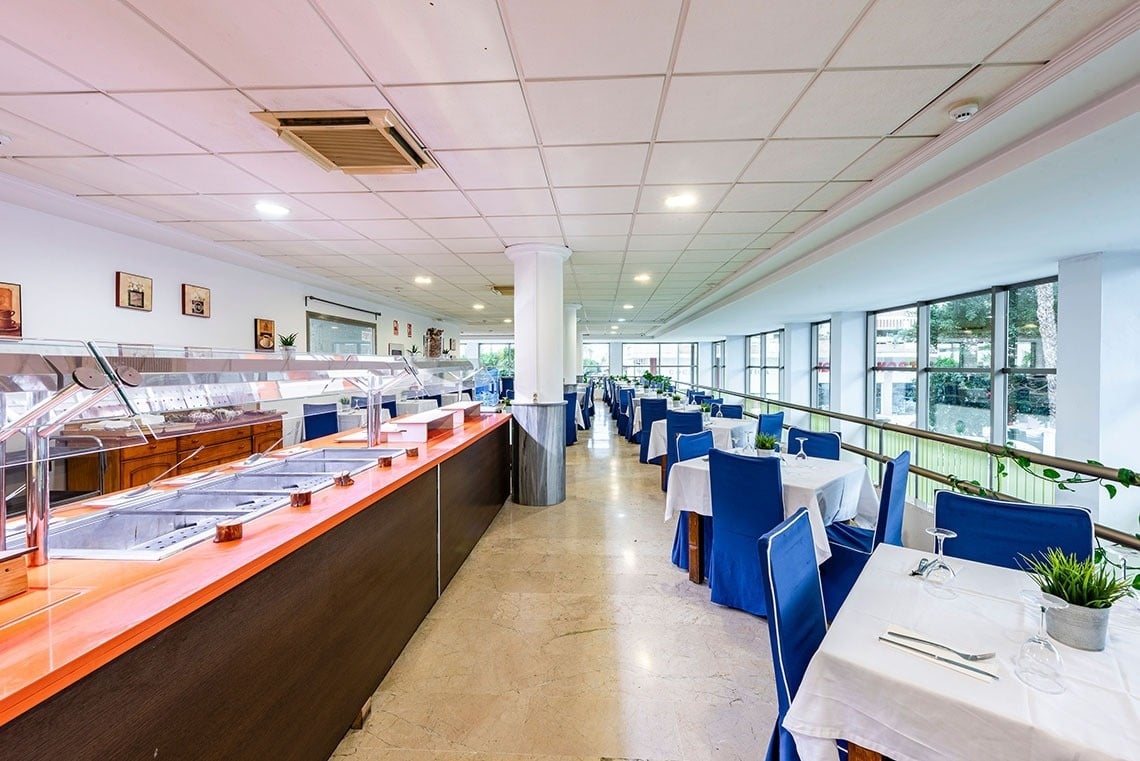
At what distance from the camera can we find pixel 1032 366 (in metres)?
4.95

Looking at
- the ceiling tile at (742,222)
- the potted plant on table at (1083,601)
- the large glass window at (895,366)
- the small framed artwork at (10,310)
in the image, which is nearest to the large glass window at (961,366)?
the large glass window at (895,366)

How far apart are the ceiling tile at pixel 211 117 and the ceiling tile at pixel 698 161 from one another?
214cm

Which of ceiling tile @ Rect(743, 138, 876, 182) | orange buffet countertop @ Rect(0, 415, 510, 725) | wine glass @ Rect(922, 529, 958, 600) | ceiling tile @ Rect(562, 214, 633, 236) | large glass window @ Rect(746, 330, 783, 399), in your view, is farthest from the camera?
large glass window @ Rect(746, 330, 783, 399)

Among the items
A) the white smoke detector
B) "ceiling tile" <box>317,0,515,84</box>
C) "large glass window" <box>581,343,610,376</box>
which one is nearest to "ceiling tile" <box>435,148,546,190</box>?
"ceiling tile" <box>317,0,515,84</box>

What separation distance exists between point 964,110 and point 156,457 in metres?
6.36

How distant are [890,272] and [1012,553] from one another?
12.9 feet

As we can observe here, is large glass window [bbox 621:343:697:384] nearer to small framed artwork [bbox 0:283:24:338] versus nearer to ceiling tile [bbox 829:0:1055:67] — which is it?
small framed artwork [bbox 0:283:24:338]

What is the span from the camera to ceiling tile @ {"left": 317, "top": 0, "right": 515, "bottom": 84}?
159 cm

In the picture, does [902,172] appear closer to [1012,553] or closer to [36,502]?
[1012,553]

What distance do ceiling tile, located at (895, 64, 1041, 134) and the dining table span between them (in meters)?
1.96

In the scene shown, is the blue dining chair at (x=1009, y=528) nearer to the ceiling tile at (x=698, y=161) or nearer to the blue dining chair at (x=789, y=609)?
the blue dining chair at (x=789, y=609)

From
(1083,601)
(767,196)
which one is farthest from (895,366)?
(1083,601)

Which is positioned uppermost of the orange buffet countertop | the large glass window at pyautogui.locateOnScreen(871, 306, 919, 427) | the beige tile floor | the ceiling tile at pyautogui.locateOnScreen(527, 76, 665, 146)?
the ceiling tile at pyautogui.locateOnScreen(527, 76, 665, 146)

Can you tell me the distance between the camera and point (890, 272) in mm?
4793
